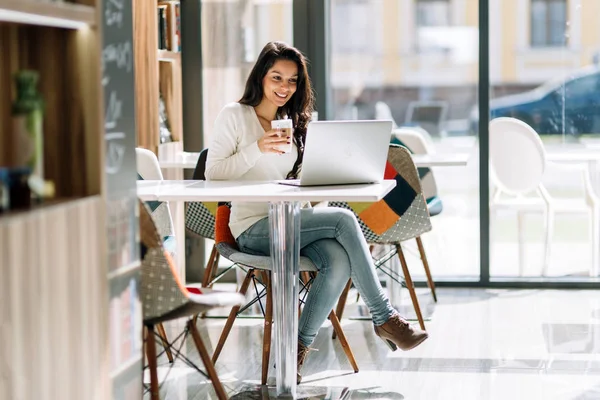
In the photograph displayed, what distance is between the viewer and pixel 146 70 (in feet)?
16.9

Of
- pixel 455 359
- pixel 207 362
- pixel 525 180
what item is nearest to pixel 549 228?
pixel 525 180

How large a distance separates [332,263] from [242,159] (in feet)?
1.68

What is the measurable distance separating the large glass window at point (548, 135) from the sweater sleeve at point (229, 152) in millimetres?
2183

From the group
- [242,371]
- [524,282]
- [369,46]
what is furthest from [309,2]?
[242,371]

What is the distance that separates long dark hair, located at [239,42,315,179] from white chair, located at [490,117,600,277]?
1.92m

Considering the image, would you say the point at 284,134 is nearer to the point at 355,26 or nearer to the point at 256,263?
the point at 256,263

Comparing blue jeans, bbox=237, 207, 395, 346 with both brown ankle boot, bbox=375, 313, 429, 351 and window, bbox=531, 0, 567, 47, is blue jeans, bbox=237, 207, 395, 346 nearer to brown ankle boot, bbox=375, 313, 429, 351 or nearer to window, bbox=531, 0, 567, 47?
brown ankle boot, bbox=375, 313, 429, 351

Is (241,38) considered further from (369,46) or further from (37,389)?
(37,389)

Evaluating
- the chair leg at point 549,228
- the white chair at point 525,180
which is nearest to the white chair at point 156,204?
the white chair at point 525,180

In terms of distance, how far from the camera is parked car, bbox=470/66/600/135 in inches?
215

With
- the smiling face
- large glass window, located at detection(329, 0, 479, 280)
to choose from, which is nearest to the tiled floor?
large glass window, located at detection(329, 0, 479, 280)

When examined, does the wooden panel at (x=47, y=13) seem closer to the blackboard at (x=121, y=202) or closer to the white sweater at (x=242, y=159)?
the blackboard at (x=121, y=202)

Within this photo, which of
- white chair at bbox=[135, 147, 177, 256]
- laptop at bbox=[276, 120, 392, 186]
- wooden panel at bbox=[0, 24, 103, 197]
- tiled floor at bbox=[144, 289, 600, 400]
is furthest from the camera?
white chair at bbox=[135, 147, 177, 256]

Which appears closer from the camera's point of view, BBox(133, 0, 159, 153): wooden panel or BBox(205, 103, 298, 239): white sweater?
BBox(205, 103, 298, 239): white sweater
